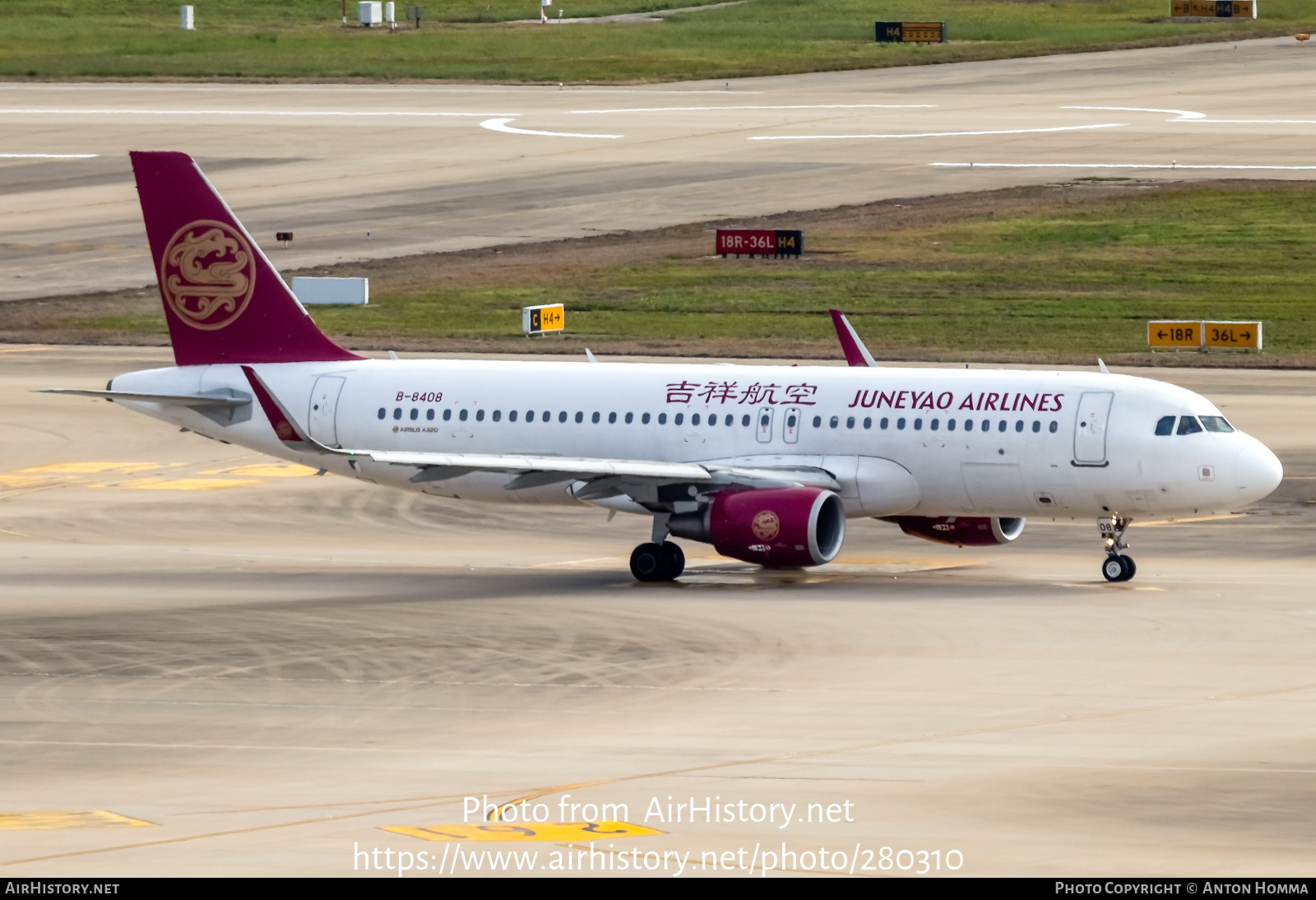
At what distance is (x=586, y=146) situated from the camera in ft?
416

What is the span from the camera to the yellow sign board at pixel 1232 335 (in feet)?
270

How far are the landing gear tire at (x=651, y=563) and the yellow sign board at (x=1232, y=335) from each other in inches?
1543

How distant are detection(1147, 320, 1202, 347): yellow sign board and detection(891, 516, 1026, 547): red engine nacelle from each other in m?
33.7

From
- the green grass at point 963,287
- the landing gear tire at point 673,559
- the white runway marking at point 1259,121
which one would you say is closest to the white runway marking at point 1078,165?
the green grass at point 963,287

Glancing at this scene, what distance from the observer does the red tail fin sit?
175 feet

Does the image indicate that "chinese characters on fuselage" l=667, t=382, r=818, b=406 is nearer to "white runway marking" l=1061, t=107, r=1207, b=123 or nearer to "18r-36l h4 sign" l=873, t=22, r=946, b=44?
"white runway marking" l=1061, t=107, r=1207, b=123

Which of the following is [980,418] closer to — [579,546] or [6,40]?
[579,546]

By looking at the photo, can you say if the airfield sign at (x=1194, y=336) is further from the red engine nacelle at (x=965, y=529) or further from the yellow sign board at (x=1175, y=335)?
the red engine nacelle at (x=965, y=529)

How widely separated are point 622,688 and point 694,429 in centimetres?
1404

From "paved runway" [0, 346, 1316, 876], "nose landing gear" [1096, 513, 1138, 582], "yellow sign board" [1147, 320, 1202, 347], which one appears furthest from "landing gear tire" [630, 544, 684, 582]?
"yellow sign board" [1147, 320, 1202, 347]

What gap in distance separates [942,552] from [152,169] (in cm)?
1910

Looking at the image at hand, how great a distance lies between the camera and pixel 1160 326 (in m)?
82.8

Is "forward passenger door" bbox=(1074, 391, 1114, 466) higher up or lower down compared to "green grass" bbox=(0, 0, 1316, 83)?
lower down

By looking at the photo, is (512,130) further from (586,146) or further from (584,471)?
(584,471)
